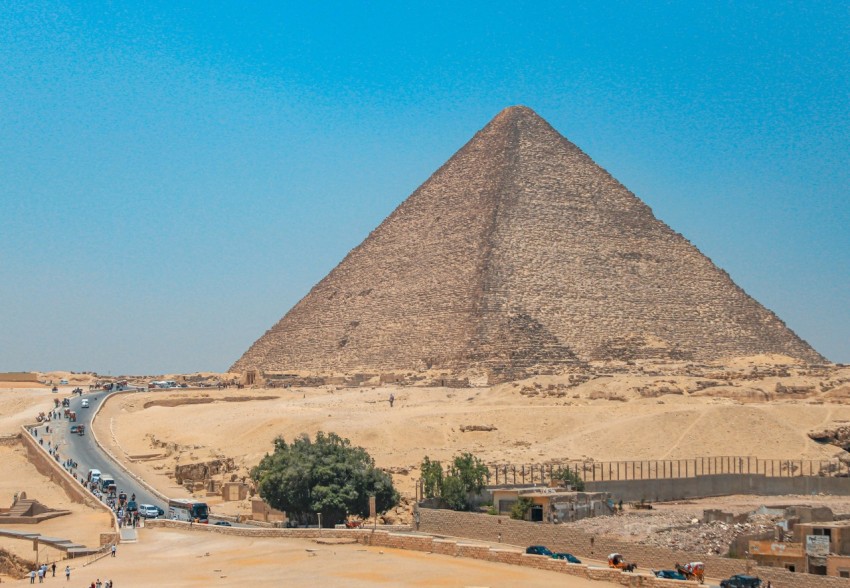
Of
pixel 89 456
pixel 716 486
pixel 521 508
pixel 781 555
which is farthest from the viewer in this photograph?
pixel 89 456

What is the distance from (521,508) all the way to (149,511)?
31.5 ft

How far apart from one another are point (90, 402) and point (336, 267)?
49.8 m

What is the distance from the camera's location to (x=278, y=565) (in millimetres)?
27547

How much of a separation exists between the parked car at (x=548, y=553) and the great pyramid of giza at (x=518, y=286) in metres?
50.6

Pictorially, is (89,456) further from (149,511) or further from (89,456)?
(149,511)

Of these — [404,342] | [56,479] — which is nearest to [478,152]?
[404,342]

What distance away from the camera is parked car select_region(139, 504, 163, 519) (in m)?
35.2

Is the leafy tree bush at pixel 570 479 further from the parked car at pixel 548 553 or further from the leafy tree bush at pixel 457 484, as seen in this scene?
the parked car at pixel 548 553

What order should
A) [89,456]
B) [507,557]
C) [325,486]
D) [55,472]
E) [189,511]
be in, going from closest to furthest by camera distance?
[507,557], [325,486], [189,511], [55,472], [89,456]

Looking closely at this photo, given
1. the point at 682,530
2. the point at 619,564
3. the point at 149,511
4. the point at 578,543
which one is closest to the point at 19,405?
the point at 149,511

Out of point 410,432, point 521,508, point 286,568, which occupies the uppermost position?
point 410,432

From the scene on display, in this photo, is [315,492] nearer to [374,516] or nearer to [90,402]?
[374,516]

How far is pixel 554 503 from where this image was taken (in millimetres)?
30297

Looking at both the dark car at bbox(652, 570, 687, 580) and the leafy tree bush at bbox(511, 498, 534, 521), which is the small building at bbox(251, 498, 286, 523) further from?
the dark car at bbox(652, 570, 687, 580)
